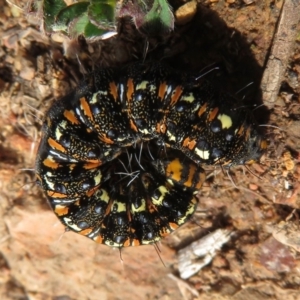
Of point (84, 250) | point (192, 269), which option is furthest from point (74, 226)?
point (192, 269)

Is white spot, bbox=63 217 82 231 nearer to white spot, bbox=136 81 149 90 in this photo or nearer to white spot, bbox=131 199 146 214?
white spot, bbox=131 199 146 214

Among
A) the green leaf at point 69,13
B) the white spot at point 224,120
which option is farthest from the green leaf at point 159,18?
the white spot at point 224,120

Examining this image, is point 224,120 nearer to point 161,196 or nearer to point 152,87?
point 152,87

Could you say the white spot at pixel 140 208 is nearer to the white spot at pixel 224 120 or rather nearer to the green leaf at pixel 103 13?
the white spot at pixel 224 120

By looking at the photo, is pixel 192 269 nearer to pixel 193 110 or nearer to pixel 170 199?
pixel 170 199

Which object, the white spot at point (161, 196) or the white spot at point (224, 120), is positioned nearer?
the white spot at point (224, 120)
